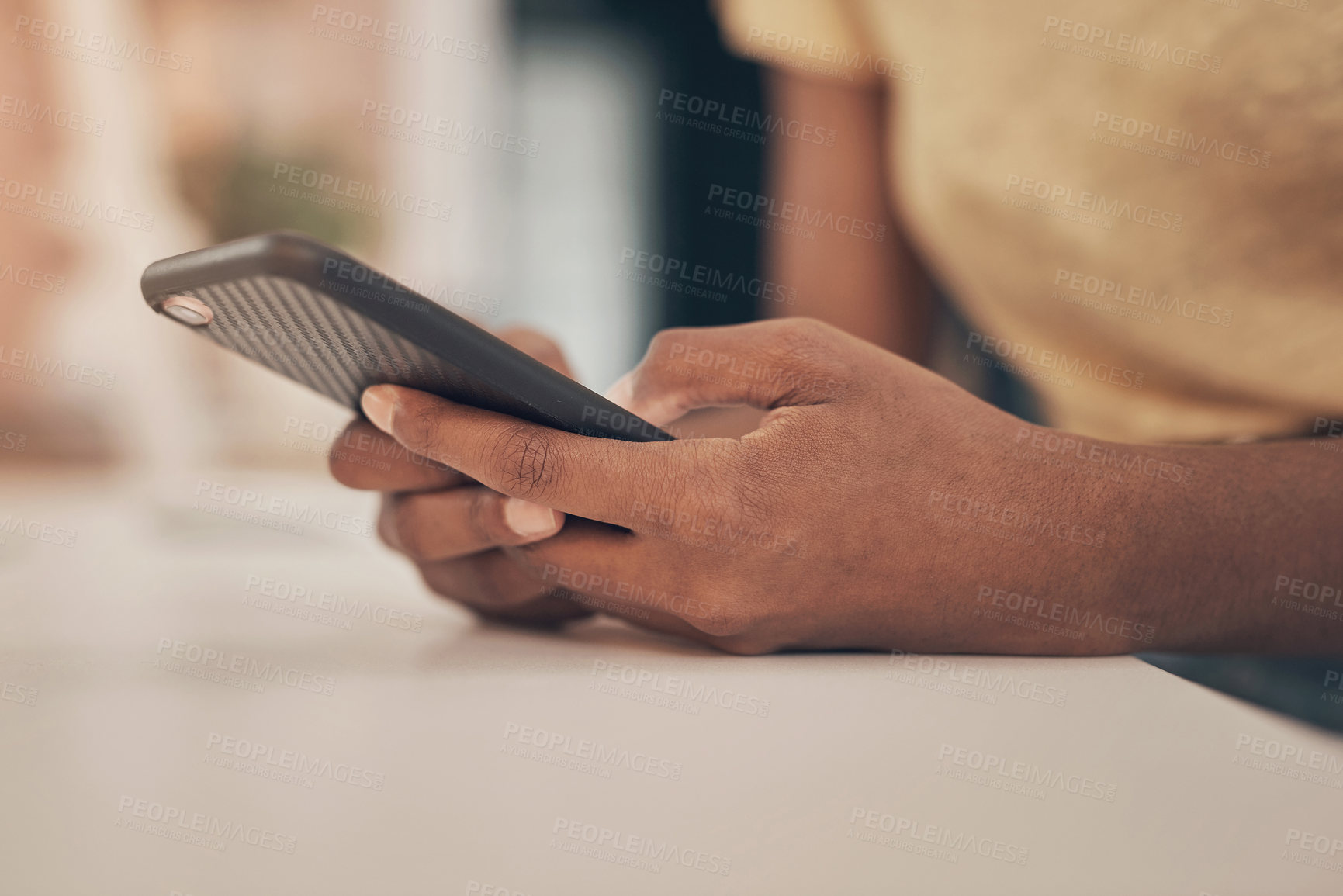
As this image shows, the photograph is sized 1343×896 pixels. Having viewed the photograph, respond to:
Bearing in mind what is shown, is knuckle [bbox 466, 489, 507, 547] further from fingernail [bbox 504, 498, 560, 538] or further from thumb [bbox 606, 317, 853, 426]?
thumb [bbox 606, 317, 853, 426]

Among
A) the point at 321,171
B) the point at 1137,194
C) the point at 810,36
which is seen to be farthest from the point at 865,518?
the point at 321,171

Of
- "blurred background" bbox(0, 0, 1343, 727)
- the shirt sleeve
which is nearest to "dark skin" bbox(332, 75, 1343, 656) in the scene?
"blurred background" bbox(0, 0, 1343, 727)

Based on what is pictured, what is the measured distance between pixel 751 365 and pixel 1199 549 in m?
0.35

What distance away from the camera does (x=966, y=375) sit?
129cm

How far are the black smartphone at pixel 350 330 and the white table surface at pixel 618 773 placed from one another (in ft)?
0.59

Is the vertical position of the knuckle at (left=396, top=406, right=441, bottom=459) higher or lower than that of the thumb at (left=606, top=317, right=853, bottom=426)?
lower

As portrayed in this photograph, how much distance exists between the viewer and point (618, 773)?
36cm

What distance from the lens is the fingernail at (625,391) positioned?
602 millimetres

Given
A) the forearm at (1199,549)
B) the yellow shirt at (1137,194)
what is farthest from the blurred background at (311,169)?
the forearm at (1199,549)

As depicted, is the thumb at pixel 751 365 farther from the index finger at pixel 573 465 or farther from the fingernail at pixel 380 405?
the fingernail at pixel 380 405

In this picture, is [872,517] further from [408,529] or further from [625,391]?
[408,529]

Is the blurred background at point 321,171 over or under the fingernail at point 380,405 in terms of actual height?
over

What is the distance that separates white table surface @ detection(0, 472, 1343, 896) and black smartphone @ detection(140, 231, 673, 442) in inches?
7.1

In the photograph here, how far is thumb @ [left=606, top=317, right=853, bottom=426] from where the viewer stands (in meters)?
0.51
